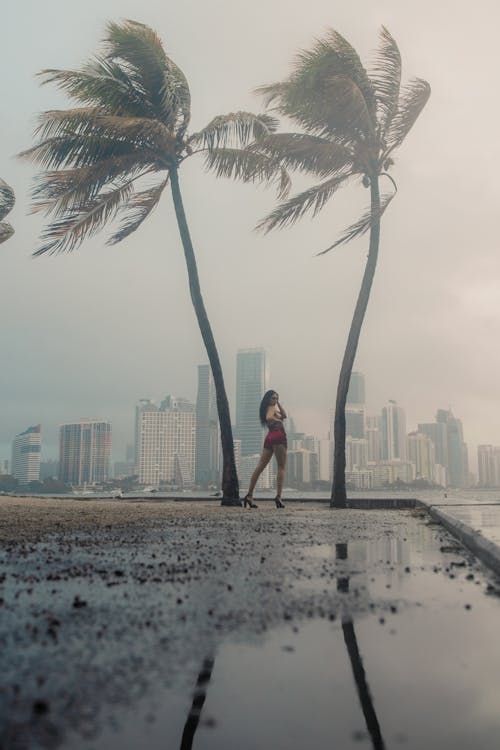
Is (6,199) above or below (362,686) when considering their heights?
above

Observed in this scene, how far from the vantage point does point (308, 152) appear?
57.1 ft

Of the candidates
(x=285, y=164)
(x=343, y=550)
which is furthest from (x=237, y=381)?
(x=343, y=550)

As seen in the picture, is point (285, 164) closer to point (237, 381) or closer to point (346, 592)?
point (346, 592)

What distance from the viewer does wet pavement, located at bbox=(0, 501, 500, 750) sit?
1936mm

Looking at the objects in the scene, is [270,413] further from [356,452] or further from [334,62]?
[356,452]

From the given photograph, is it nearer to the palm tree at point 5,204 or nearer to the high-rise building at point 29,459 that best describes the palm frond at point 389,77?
the palm tree at point 5,204

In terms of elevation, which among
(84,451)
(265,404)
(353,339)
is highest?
(84,451)

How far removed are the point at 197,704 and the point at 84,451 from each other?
16851cm

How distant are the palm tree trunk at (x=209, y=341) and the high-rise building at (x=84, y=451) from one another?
14546cm

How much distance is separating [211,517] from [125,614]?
776 cm

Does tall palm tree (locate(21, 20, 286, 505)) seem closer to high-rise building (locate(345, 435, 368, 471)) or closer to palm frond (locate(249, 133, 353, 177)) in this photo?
palm frond (locate(249, 133, 353, 177))

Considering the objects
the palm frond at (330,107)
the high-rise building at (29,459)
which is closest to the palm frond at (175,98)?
the palm frond at (330,107)

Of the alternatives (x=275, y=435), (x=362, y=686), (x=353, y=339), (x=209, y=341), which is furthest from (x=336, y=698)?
(x=209, y=341)

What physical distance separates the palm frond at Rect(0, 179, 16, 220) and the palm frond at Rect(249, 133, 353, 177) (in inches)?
399
